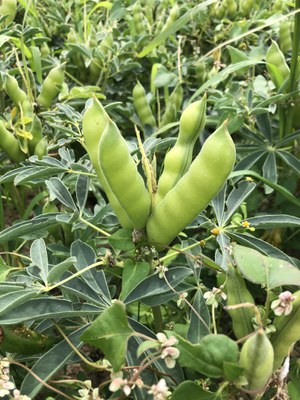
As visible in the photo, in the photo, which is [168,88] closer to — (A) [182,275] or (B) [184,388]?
(A) [182,275]

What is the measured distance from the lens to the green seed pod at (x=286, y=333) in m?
0.68

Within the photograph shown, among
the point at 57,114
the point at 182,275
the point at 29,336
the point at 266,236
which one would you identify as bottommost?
the point at 266,236

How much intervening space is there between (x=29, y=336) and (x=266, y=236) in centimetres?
78

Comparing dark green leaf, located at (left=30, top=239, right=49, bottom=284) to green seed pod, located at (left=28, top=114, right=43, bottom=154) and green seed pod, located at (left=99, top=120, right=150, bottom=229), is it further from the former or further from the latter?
green seed pod, located at (left=28, top=114, right=43, bottom=154)

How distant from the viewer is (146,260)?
87 cm

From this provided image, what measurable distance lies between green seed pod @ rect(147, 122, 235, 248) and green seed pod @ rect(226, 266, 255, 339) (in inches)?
4.7

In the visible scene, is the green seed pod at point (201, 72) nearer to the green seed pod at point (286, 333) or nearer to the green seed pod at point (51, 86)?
the green seed pod at point (51, 86)

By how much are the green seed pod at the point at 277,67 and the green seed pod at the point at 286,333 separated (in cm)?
81

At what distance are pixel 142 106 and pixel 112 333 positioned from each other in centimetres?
106

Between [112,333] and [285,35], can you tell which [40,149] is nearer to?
[112,333]

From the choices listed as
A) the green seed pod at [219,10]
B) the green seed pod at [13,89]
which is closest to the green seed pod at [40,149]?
the green seed pod at [13,89]

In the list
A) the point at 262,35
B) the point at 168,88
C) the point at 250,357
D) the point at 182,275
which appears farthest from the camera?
the point at 262,35

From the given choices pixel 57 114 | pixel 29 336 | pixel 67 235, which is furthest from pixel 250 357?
pixel 57 114

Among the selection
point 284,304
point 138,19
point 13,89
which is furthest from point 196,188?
point 138,19
